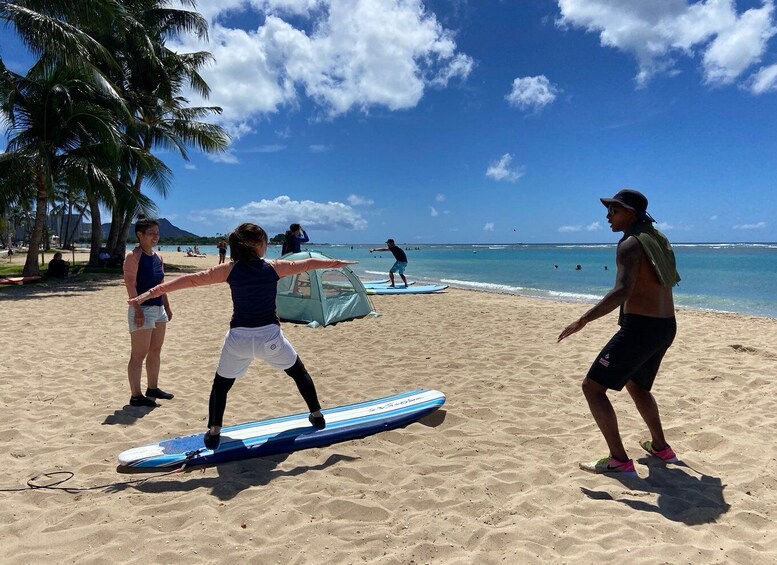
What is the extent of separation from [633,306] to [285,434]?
275 cm

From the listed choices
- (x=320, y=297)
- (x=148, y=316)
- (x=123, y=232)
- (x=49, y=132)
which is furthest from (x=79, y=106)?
(x=148, y=316)

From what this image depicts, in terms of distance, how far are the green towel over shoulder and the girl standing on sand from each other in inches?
155

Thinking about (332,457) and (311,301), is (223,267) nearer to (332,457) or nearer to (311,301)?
(332,457)

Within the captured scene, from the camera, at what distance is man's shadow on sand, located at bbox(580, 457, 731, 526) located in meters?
2.73

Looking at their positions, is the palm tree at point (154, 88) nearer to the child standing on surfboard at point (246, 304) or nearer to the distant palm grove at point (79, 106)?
the distant palm grove at point (79, 106)

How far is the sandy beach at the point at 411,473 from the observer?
96.6 inches

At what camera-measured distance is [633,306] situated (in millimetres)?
2967

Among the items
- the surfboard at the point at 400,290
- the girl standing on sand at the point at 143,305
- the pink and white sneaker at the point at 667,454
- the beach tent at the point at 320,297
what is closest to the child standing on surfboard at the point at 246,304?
the girl standing on sand at the point at 143,305

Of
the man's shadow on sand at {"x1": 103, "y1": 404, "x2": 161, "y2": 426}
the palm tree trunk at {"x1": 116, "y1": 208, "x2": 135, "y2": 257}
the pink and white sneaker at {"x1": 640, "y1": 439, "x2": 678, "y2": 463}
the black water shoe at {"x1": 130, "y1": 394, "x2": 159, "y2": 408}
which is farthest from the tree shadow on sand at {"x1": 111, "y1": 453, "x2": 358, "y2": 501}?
the palm tree trunk at {"x1": 116, "y1": 208, "x2": 135, "y2": 257}

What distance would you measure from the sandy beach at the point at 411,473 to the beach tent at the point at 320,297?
260 cm

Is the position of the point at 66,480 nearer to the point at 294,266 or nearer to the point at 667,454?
the point at 294,266

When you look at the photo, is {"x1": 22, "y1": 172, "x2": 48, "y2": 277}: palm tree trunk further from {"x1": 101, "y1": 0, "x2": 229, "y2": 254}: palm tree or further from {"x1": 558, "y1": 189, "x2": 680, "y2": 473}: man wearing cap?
{"x1": 558, "y1": 189, "x2": 680, "y2": 473}: man wearing cap

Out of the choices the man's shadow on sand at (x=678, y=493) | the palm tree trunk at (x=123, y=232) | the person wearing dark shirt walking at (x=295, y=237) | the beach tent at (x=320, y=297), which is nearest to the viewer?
the man's shadow on sand at (x=678, y=493)

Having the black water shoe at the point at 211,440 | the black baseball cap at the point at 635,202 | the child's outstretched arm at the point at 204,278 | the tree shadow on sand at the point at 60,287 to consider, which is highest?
the black baseball cap at the point at 635,202
